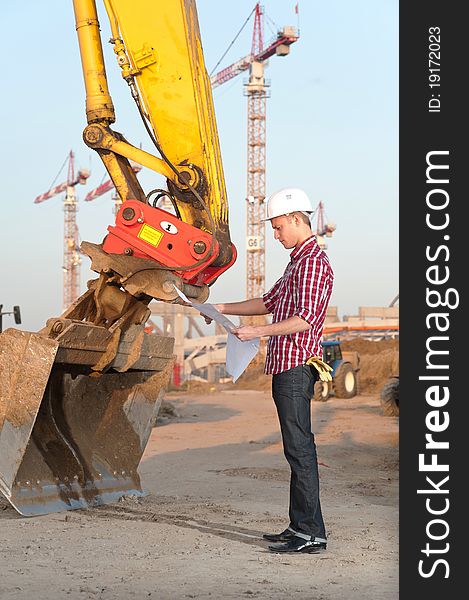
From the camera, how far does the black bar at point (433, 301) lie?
3.59 m

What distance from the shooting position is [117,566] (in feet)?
15.0

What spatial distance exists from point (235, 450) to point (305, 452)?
6752mm

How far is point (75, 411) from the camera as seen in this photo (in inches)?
252

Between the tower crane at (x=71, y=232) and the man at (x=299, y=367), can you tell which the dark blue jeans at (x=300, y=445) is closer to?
the man at (x=299, y=367)

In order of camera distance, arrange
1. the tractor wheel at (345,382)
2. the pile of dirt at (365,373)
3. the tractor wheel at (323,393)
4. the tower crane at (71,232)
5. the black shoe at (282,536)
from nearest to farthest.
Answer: the black shoe at (282,536), the tractor wheel at (323,393), the tractor wheel at (345,382), the pile of dirt at (365,373), the tower crane at (71,232)

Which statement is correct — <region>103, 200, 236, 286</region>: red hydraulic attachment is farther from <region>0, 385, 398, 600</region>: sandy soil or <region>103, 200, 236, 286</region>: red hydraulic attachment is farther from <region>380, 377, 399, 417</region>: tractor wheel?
<region>380, 377, 399, 417</region>: tractor wheel

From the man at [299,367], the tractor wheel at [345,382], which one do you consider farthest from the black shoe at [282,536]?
the tractor wheel at [345,382]

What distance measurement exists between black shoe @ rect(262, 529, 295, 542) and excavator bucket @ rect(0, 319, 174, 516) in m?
1.39

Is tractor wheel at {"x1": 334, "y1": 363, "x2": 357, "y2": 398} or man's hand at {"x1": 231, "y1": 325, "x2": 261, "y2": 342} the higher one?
man's hand at {"x1": 231, "y1": 325, "x2": 261, "y2": 342}

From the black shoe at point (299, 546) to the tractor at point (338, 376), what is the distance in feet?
68.8

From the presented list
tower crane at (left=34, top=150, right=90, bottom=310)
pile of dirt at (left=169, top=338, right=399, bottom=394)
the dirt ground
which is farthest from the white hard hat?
tower crane at (left=34, top=150, right=90, bottom=310)

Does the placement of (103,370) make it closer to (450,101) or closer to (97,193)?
(450,101)

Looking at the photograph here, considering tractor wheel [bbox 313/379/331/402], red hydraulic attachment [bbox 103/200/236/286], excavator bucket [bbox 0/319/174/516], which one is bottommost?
tractor wheel [bbox 313/379/331/402]

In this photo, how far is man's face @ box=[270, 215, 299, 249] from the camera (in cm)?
515
